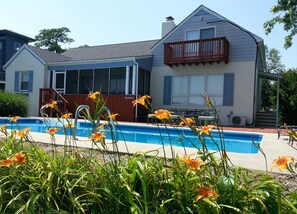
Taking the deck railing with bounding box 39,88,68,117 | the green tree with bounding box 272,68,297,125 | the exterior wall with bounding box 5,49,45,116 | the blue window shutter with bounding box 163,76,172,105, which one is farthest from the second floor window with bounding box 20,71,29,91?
the green tree with bounding box 272,68,297,125

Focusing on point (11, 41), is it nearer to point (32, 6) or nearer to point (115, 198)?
point (32, 6)

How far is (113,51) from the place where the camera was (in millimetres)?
20922

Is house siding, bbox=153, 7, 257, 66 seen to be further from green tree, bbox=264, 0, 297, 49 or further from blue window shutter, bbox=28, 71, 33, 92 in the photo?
blue window shutter, bbox=28, 71, 33, 92

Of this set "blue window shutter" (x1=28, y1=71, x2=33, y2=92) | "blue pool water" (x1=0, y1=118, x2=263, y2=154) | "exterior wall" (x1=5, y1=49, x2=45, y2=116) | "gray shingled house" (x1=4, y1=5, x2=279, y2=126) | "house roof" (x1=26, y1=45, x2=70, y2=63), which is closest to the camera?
"blue pool water" (x1=0, y1=118, x2=263, y2=154)

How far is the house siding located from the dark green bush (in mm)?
7619

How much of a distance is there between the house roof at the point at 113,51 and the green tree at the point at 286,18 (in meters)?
7.16

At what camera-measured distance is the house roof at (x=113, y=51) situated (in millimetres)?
19359

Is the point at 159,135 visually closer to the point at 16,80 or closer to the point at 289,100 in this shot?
the point at 289,100

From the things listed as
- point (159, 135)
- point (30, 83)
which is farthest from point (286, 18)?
point (30, 83)

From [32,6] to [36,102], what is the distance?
9.22 m

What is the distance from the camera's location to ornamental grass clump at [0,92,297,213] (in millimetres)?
1628

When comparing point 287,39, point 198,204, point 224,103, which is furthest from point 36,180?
point 287,39

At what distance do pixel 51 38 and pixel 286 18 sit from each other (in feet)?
157

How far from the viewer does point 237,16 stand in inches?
659
